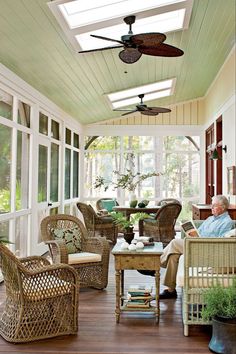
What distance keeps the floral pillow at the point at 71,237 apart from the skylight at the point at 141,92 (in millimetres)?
3937

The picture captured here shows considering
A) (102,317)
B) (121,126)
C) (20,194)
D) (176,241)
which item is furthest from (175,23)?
(121,126)

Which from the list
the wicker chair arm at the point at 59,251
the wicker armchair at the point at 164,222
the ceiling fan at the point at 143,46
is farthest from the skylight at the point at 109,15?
the wicker armchair at the point at 164,222

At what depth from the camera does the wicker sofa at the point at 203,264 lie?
3512 millimetres

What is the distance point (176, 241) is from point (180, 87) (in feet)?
18.1

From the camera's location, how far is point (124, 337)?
3.51m

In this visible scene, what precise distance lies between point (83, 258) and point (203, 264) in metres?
1.90

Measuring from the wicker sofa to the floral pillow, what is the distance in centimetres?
209

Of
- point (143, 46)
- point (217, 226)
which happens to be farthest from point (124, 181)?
point (143, 46)

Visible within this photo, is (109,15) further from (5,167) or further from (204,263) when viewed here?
(204,263)

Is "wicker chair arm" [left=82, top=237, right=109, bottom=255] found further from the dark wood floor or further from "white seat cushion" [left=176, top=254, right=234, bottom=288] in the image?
"white seat cushion" [left=176, top=254, right=234, bottom=288]

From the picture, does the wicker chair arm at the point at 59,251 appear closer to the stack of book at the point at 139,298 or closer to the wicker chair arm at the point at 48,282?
the stack of book at the point at 139,298

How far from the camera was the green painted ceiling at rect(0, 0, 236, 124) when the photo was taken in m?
4.44

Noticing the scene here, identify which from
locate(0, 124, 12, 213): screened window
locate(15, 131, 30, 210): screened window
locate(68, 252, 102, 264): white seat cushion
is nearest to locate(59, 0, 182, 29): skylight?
locate(0, 124, 12, 213): screened window

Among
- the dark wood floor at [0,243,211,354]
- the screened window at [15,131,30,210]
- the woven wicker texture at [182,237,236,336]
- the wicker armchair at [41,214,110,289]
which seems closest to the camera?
the dark wood floor at [0,243,211,354]
